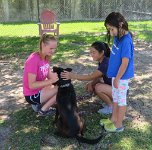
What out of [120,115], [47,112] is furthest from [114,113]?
[47,112]

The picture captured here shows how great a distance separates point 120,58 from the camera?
3512 millimetres

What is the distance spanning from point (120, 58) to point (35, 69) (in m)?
1.04

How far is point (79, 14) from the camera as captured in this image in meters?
16.4

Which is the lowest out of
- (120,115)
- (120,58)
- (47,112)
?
(47,112)

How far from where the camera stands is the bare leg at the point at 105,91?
414 centimetres

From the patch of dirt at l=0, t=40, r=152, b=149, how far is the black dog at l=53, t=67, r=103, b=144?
0.73 meters

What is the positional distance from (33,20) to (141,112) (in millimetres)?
12727

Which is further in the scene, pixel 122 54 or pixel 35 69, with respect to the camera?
pixel 35 69

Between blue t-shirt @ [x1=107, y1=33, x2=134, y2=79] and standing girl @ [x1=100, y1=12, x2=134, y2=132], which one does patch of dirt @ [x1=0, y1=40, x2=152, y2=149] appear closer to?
standing girl @ [x1=100, y1=12, x2=134, y2=132]

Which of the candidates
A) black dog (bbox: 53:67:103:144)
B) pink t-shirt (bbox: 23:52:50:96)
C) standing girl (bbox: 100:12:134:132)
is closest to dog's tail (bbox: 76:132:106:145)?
black dog (bbox: 53:67:103:144)

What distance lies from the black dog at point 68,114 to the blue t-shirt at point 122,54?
536mm

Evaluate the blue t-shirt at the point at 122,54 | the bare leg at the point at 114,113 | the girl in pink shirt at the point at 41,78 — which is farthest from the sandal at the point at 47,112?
the blue t-shirt at the point at 122,54

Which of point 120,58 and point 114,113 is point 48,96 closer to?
point 114,113

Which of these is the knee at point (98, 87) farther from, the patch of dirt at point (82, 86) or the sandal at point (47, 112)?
the sandal at point (47, 112)
